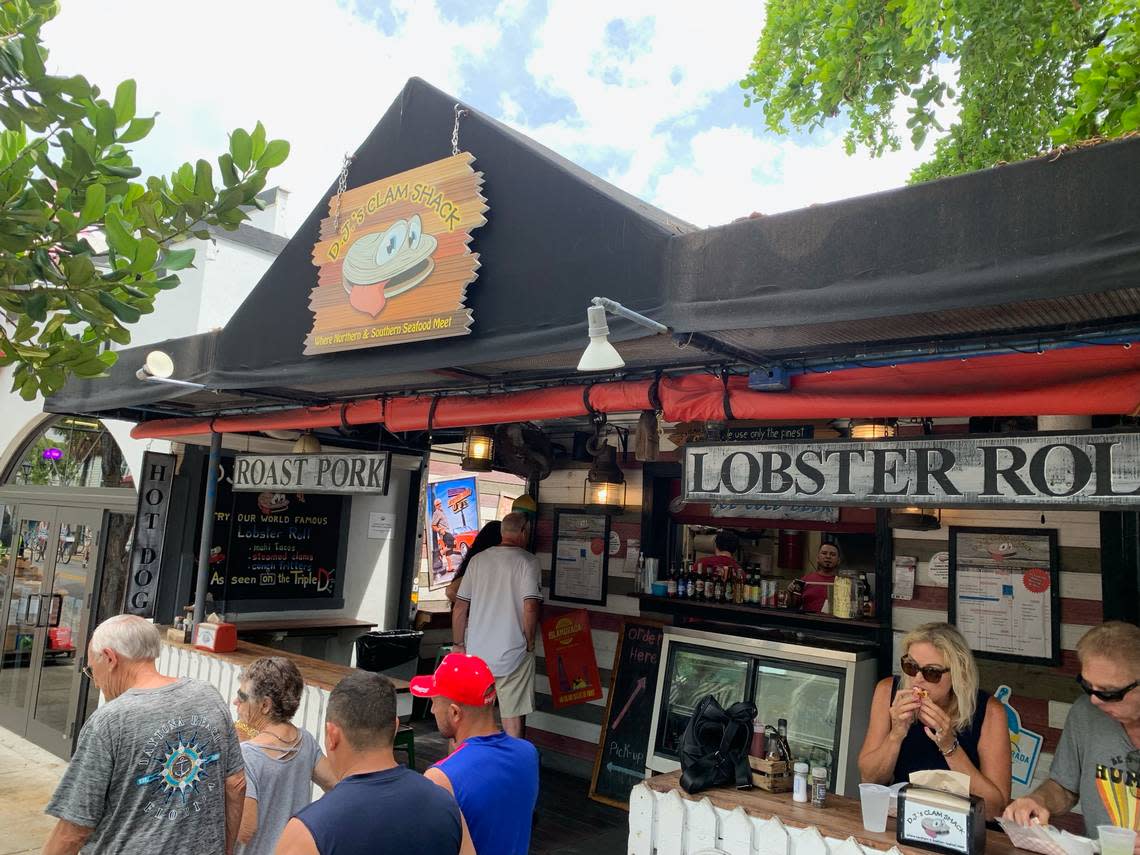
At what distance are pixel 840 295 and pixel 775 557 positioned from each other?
5.50 metres

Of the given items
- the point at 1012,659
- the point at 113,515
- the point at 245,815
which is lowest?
the point at 245,815

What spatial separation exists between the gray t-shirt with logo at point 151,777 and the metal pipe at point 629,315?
6.54ft

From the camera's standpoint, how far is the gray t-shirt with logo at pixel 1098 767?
2834 millimetres

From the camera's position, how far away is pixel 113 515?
25.2 feet

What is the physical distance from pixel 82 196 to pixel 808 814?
11.3ft

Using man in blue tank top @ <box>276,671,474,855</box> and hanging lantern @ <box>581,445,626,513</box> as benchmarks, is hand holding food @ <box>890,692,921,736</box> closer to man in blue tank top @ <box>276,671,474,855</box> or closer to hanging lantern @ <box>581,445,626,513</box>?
man in blue tank top @ <box>276,671,474,855</box>

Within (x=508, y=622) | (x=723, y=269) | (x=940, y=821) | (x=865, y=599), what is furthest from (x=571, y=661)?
(x=723, y=269)

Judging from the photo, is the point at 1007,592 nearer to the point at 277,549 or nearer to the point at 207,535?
the point at 207,535

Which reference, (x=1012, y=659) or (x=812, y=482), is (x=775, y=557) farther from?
(x=812, y=482)

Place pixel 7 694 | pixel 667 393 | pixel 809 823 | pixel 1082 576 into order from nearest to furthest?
pixel 809 823 → pixel 667 393 → pixel 1082 576 → pixel 7 694

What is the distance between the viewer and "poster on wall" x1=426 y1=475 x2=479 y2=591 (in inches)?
557

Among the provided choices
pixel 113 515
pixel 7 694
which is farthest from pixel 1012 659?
pixel 7 694

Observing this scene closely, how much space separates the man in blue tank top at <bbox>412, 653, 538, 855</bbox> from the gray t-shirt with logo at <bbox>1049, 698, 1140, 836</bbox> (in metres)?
2.01

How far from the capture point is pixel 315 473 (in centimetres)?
585
